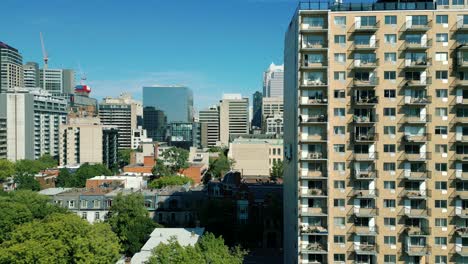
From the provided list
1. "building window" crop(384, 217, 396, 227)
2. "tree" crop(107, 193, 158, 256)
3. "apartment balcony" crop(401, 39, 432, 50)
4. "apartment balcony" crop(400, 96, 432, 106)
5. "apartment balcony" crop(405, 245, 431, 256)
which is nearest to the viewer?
"apartment balcony" crop(401, 39, 432, 50)

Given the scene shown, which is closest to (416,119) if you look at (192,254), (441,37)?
(441,37)

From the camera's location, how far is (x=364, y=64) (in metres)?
47.2

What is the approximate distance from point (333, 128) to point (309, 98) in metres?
4.40

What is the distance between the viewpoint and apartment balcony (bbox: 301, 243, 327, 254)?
48.7 metres

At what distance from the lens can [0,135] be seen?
189625 mm

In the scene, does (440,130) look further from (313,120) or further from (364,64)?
(313,120)

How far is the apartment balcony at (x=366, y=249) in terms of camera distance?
47.7 metres

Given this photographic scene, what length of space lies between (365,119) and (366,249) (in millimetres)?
14729

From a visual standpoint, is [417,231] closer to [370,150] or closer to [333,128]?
[370,150]

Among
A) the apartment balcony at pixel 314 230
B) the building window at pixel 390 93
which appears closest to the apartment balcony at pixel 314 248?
the apartment balcony at pixel 314 230

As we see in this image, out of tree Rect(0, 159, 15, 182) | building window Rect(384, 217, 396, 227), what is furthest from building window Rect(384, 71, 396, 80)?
tree Rect(0, 159, 15, 182)

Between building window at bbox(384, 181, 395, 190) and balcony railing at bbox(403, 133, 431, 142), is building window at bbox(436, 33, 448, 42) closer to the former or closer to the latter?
balcony railing at bbox(403, 133, 431, 142)

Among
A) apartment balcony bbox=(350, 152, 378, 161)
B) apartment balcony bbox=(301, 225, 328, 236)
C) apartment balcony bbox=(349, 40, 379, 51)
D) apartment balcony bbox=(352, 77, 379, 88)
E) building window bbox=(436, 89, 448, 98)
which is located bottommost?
apartment balcony bbox=(301, 225, 328, 236)

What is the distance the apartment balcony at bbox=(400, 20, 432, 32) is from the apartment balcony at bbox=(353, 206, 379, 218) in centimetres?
2025
